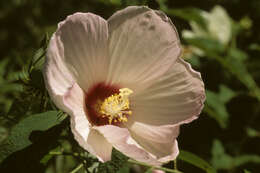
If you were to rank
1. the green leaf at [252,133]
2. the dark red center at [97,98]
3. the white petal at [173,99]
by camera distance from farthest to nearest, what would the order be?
the green leaf at [252,133]
the dark red center at [97,98]
the white petal at [173,99]

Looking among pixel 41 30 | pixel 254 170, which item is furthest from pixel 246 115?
pixel 41 30

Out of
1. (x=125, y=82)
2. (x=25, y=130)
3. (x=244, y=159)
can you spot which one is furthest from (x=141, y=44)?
(x=244, y=159)

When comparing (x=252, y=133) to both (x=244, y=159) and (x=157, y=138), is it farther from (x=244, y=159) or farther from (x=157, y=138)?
(x=157, y=138)

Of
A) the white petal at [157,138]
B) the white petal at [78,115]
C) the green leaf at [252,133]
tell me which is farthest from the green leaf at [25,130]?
the green leaf at [252,133]

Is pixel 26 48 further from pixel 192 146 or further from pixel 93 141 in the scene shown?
pixel 93 141

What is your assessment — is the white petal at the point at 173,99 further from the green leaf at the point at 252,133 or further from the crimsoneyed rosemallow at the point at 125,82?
the green leaf at the point at 252,133
